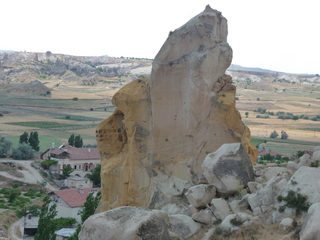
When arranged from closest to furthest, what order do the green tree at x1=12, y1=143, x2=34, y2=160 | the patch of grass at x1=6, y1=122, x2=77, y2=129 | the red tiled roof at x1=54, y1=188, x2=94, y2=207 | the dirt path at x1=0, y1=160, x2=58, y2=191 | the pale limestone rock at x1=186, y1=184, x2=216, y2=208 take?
the pale limestone rock at x1=186, y1=184, x2=216, y2=208, the red tiled roof at x1=54, y1=188, x2=94, y2=207, the dirt path at x1=0, y1=160, x2=58, y2=191, the green tree at x1=12, y1=143, x2=34, y2=160, the patch of grass at x1=6, y1=122, x2=77, y2=129

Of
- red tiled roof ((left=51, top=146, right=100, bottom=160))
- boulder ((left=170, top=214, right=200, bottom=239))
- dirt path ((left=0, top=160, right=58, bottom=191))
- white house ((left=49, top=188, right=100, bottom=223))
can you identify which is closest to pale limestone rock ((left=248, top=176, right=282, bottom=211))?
boulder ((left=170, top=214, right=200, bottom=239))

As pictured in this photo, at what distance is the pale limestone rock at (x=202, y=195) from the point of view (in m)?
13.2

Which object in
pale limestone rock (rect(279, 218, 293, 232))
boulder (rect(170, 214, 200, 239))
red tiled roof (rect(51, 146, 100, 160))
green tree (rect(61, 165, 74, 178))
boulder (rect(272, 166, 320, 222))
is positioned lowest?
green tree (rect(61, 165, 74, 178))

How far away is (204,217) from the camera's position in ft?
41.0

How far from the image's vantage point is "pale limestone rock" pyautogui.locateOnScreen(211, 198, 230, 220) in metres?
12.6

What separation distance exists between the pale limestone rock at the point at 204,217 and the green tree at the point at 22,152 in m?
62.3

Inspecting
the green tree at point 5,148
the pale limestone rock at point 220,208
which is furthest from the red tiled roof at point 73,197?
the pale limestone rock at point 220,208

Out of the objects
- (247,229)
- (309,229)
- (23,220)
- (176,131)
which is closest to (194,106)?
(176,131)

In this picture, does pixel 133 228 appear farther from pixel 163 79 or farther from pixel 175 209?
pixel 163 79

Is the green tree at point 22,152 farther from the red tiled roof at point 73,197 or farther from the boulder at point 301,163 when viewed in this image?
the boulder at point 301,163

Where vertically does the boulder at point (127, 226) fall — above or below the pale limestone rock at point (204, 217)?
above

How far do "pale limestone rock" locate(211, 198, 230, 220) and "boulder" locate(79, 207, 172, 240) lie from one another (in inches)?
109

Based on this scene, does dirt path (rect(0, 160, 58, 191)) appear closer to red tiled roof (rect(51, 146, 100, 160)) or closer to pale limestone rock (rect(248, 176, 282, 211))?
red tiled roof (rect(51, 146, 100, 160))

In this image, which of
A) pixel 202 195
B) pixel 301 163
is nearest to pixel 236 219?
pixel 202 195
